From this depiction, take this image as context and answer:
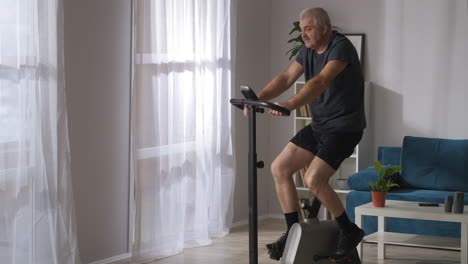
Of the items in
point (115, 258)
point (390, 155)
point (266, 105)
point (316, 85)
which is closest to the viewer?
point (266, 105)

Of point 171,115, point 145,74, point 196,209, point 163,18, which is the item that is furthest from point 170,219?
point 163,18

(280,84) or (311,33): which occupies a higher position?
(311,33)

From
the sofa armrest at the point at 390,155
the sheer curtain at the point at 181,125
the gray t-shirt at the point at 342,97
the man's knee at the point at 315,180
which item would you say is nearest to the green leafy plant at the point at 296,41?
the sheer curtain at the point at 181,125

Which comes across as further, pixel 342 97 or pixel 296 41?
pixel 296 41

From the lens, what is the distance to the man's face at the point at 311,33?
3.80 meters

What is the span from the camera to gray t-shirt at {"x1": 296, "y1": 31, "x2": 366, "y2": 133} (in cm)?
382

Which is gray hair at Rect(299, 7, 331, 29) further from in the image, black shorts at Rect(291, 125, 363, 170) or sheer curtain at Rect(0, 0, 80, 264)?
sheer curtain at Rect(0, 0, 80, 264)

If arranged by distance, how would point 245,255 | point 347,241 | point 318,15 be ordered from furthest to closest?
point 245,255 → point 347,241 → point 318,15

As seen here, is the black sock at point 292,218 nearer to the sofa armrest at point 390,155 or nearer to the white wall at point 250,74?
the sofa armrest at point 390,155

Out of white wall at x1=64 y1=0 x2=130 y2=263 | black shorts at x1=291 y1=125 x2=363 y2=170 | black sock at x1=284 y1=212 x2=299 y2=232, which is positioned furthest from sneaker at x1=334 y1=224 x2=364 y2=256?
white wall at x1=64 y1=0 x2=130 y2=263

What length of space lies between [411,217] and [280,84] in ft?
4.58

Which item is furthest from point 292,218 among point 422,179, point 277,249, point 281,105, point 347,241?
point 422,179

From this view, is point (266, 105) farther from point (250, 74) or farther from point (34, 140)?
point (250, 74)

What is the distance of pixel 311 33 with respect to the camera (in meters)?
3.82
